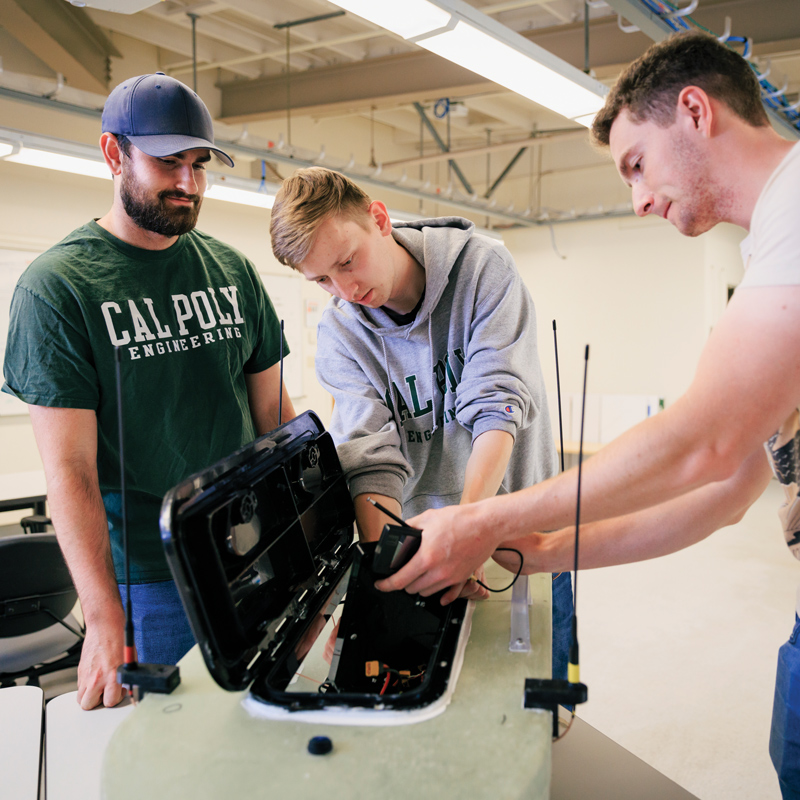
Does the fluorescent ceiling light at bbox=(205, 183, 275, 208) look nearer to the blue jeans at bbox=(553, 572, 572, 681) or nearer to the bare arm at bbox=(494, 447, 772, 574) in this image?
the blue jeans at bbox=(553, 572, 572, 681)

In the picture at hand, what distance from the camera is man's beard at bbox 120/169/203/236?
4.19ft

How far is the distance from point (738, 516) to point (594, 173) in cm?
636

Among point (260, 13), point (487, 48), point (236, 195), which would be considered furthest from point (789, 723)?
point (260, 13)

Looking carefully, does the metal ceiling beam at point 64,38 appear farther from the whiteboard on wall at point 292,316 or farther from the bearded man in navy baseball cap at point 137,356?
the bearded man in navy baseball cap at point 137,356

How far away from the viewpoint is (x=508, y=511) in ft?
3.01

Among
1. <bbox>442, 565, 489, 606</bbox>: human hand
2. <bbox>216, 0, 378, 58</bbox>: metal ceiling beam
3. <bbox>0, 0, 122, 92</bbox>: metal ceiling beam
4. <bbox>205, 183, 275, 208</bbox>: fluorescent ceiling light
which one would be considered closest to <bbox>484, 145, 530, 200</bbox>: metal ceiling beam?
<bbox>216, 0, 378, 58</bbox>: metal ceiling beam

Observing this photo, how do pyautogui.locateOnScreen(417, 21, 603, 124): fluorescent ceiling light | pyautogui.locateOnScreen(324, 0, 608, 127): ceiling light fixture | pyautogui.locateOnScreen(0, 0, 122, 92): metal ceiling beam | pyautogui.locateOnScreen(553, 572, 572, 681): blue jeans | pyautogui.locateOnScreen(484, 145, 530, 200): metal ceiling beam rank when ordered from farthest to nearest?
pyautogui.locateOnScreen(484, 145, 530, 200): metal ceiling beam < pyautogui.locateOnScreen(0, 0, 122, 92): metal ceiling beam < pyautogui.locateOnScreen(417, 21, 603, 124): fluorescent ceiling light < pyautogui.locateOnScreen(324, 0, 608, 127): ceiling light fixture < pyautogui.locateOnScreen(553, 572, 572, 681): blue jeans

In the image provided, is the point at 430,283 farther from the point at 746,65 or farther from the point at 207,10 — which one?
the point at 207,10

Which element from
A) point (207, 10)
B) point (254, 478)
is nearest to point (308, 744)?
point (254, 478)

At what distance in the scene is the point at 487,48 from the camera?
1.89m

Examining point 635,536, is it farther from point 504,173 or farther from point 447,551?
point 504,173

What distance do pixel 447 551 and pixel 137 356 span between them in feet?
2.35

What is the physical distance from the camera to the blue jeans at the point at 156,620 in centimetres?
129

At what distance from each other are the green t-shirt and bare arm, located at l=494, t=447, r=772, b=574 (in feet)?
2.16
